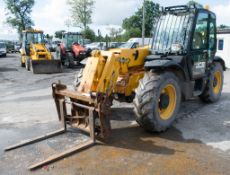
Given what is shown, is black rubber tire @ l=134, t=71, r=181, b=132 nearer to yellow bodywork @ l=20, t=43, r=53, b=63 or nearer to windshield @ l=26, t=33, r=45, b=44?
yellow bodywork @ l=20, t=43, r=53, b=63

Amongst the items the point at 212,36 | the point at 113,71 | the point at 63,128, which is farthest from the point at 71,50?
the point at 113,71

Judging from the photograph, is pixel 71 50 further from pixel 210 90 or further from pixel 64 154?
pixel 64 154

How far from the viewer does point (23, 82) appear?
12664 mm

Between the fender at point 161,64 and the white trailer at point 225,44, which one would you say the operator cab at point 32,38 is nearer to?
the white trailer at point 225,44

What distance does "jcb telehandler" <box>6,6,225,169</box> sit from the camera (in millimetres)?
4984

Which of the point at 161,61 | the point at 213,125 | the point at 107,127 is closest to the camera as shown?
the point at 107,127

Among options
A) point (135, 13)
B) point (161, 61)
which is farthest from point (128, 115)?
point (135, 13)

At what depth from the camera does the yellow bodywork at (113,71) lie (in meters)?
5.27

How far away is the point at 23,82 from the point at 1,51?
1972 centimetres

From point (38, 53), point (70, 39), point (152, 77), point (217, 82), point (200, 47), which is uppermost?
point (70, 39)

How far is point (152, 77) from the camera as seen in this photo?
5.20 m

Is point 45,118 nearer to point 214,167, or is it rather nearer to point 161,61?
point 161,61

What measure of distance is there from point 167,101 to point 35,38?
14.2m

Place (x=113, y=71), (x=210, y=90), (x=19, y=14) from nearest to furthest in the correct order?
(x=113, y=71)
(x=210, y=90)
(x=19, y=14)
